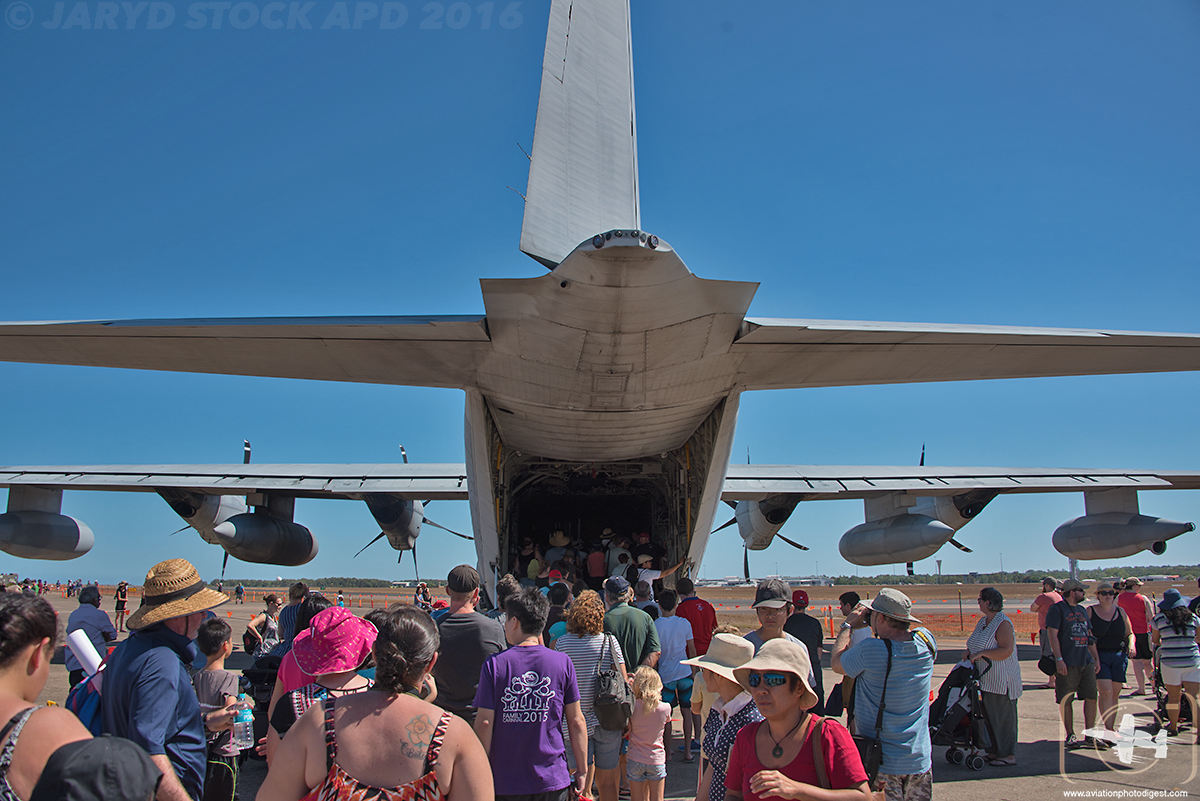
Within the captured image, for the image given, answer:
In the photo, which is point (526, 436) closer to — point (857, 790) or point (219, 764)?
point (219, 764)

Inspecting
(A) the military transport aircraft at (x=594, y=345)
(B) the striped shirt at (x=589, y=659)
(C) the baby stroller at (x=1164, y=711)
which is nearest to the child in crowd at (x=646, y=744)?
(B) the striped shirt at (x=589, y=659)

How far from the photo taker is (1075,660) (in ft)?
20.6

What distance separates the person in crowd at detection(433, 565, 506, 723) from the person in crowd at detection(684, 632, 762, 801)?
122 cm

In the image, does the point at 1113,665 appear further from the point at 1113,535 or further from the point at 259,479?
the point at 259,479

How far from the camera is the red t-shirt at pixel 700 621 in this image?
6.00 meters

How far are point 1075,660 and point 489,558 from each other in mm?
6770

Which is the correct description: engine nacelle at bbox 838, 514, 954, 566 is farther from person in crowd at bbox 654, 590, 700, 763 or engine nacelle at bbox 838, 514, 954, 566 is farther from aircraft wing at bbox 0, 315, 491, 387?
aircraft wing at bbox 0, 315, 491, 387

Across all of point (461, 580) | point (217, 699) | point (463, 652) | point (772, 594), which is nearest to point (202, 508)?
point (217, 699)

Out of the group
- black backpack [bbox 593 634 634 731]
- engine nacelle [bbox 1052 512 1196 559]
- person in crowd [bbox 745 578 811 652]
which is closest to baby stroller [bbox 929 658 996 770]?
person in crowd [bbox 745 578 811 652]

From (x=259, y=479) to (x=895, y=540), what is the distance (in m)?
12.1

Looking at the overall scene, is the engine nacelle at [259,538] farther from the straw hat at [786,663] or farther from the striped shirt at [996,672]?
the straw hat at [786,663]

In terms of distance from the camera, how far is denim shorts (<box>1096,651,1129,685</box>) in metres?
Answer: 6.50

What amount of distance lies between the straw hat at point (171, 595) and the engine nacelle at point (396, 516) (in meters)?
11.4

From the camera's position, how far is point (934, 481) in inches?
549
